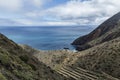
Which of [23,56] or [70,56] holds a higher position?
[23,56]

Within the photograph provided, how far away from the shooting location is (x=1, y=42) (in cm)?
2731

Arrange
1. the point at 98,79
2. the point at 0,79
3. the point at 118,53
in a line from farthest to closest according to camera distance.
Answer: the point at 118,53 → the point at 98,79 → the point at 0,79

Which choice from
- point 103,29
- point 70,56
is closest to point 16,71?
point 70,56

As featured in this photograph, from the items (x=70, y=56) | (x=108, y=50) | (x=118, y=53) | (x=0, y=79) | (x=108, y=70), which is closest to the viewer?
(x=0, y=79)

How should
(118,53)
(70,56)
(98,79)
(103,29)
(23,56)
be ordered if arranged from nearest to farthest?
(23,56), (98,79), (118,53), (70,56), (103,29)

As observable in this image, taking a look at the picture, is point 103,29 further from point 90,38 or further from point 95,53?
point 95,53

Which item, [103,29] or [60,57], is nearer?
[60,57]

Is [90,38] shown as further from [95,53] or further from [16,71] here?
[16,71]

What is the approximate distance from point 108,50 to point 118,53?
15.7ft

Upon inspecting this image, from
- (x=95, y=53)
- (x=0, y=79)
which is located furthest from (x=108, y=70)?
(x=0, y=79)

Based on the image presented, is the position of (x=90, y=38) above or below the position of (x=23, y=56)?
below

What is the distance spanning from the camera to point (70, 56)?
8494 centimetres

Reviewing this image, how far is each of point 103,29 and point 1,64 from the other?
179744 mm

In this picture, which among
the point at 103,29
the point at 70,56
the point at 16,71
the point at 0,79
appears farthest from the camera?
the point at 103,29
